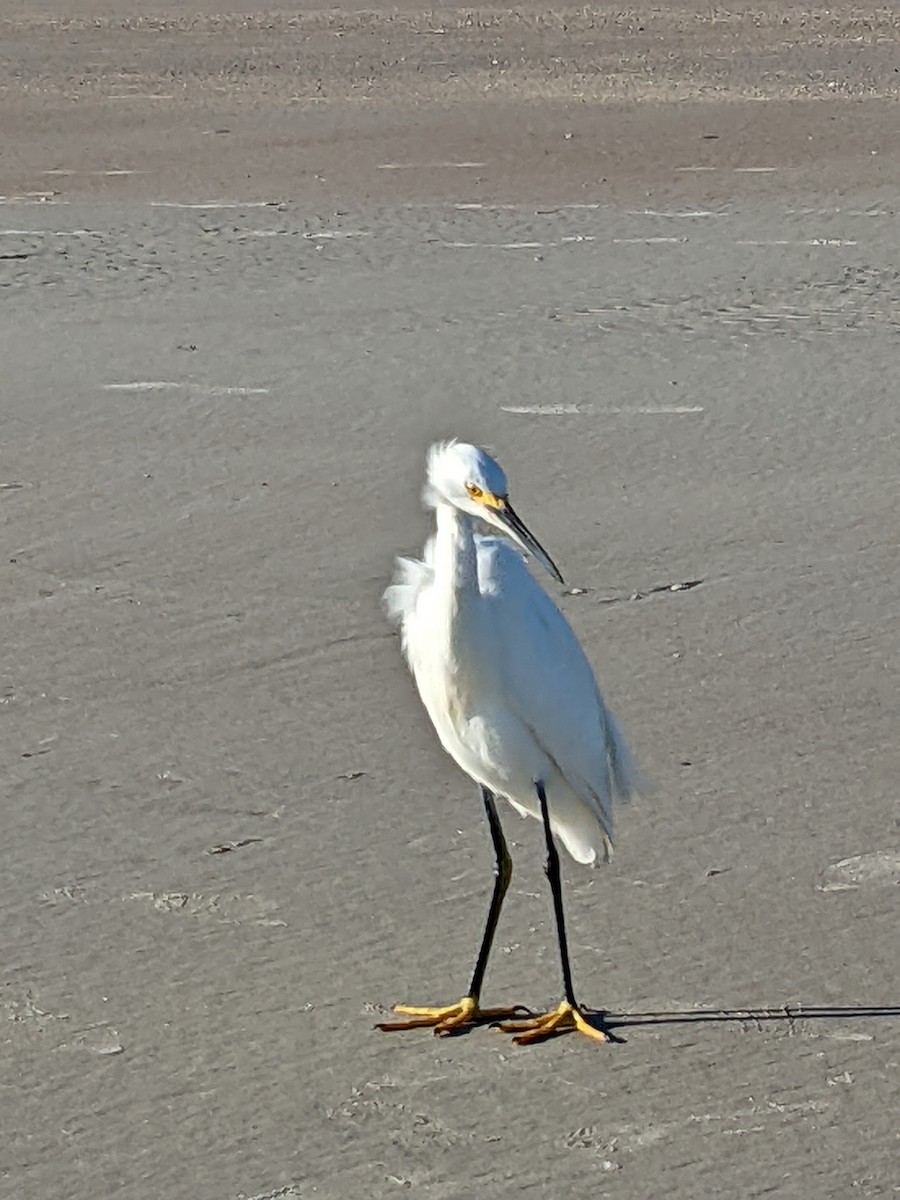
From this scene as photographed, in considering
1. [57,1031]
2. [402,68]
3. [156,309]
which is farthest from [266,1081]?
[402,68]

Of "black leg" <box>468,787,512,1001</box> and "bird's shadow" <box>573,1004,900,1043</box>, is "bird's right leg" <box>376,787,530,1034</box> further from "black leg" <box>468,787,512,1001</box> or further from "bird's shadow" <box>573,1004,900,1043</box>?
"bird's shadow" <box>573,1004,900,1043</box>

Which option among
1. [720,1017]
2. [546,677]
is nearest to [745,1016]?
[720,1017]

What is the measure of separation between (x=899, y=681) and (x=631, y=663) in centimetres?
73

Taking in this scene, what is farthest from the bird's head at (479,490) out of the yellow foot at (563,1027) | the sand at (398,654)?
the sand at (398,654)

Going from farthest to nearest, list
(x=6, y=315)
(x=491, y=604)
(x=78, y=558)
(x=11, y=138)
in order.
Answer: (x=11, y=138), (x=6, y=315), (x=78, y=558), (x=491, y=604)

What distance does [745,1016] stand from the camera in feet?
14.6

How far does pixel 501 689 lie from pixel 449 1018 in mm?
642

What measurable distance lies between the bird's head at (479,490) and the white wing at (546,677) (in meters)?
0.16

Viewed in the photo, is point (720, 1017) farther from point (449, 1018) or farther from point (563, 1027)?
point (449, 1018)

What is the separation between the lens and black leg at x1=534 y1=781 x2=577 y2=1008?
4.43 m

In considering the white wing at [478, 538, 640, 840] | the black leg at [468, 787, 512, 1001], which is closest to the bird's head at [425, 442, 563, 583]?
the white wing at [478, 538, 640, 840]

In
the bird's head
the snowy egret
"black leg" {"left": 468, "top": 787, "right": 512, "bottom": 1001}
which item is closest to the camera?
the bird's head

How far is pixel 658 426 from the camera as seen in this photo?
841cm

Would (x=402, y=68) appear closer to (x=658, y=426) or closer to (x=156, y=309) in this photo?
(x=156, y=309)
